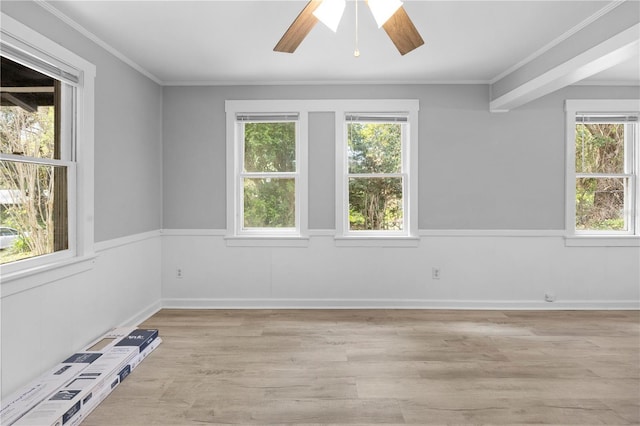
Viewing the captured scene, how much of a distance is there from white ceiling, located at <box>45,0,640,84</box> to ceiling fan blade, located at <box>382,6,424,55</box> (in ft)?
1.90

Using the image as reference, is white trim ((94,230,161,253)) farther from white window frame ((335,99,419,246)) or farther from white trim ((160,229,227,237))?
white window frame ((335,99,419,246))

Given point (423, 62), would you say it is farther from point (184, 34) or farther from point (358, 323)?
point (358, 323)

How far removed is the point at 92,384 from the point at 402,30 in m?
2.75

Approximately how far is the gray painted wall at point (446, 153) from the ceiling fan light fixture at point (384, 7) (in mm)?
2298

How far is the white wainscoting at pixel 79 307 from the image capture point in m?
2.25

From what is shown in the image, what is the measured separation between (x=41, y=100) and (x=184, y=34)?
114 cm

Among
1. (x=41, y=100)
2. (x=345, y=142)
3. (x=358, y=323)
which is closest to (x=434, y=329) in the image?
(x=358, y=323)

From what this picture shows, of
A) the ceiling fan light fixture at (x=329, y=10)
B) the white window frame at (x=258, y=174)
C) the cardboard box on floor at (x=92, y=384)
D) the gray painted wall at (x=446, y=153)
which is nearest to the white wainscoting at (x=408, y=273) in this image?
the white window frame at (x=258, y=174)

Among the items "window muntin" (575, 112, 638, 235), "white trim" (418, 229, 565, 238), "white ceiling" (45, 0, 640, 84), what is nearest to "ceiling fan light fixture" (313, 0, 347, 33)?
"white ceiling" (45, 0, 640, 84)

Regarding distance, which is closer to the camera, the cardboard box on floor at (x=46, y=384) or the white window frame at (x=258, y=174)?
the cardboard box on floor at (x=46, y=384)

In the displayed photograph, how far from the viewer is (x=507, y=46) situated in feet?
10.5

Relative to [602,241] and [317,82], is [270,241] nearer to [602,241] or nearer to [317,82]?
[317,82]

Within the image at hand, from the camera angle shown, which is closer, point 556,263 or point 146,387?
point 146,387

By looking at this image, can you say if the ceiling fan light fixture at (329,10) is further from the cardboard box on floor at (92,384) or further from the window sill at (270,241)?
the window sill at (270,241)
